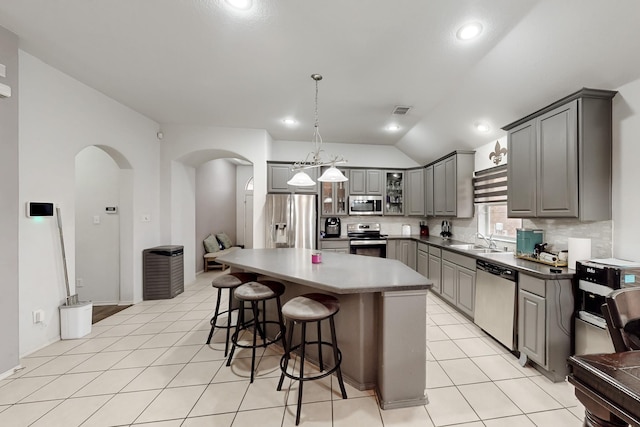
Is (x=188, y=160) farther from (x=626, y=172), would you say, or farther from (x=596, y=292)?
(x=626, y=172)

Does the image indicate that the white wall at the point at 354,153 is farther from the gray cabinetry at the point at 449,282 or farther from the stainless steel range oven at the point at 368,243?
the gray cabinetry at the point at 449,282

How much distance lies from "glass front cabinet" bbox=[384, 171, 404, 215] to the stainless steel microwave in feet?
0.80

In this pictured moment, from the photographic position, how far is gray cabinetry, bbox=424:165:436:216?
4.86m

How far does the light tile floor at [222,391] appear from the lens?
1685 millimetres

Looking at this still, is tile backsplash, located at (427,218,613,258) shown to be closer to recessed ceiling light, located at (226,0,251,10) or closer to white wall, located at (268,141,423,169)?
white wall, located at (268,141,423,169)

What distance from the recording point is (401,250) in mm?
4988

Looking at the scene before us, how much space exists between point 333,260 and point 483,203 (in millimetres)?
2808

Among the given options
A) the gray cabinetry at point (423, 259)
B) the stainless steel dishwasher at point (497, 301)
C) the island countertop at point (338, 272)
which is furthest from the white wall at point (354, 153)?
the stainless steel dishwasher at point (497, 301)

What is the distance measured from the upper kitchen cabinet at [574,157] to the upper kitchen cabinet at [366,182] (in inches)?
115

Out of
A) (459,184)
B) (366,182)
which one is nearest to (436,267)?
(459,184)

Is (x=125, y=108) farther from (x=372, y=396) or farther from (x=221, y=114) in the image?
(x=372, y=396)

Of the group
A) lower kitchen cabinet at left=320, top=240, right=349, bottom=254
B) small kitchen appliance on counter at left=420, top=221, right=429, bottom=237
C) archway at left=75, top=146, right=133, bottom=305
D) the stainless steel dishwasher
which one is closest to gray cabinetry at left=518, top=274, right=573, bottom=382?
the stainless steel dishwasher

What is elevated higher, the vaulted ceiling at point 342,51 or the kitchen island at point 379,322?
the vaulted ceiling at point 342,51

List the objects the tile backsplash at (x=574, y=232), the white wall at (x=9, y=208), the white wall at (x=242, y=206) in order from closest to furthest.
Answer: the white wall at (x=9, y=208) → the tile backsplash at (x=574, y=232) → the white wall at (x=242, y=206)
